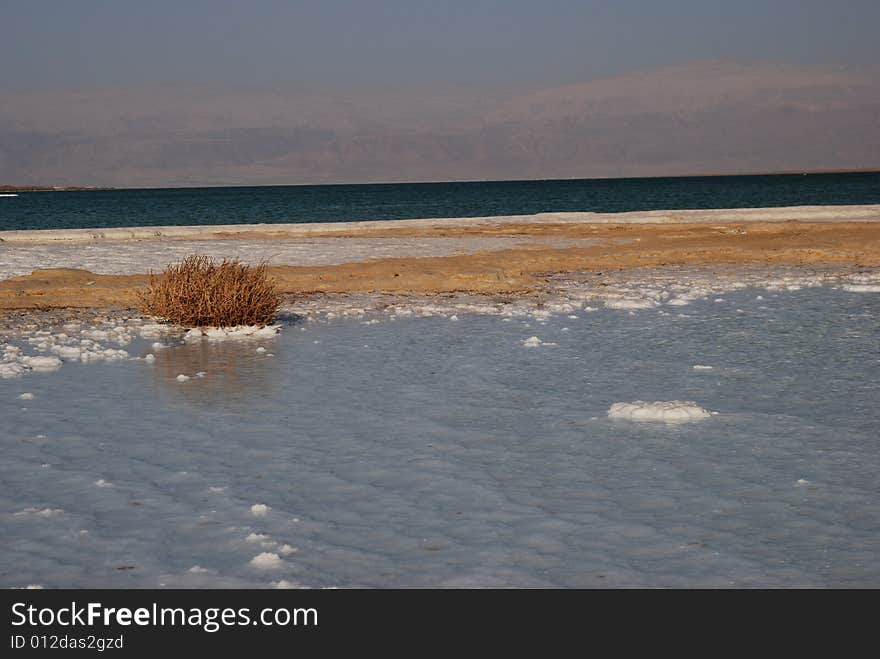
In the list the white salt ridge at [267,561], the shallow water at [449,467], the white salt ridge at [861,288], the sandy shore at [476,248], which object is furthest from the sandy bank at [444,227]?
the white salt ridge at [267,561]

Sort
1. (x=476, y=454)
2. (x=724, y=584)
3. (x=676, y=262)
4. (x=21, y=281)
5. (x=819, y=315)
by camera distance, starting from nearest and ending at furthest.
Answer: (x=724, y=584) < (x=476, y=454) < (x=819, y=315) < (x=21, y=281) < (x=676, y=262)

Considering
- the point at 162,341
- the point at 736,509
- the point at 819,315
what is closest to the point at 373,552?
A: the point at 736,509

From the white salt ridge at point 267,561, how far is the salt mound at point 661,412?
4.02 m

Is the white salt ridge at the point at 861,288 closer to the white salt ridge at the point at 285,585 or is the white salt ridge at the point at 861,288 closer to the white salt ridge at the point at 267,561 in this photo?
the white salt ridge at the point at 267,561

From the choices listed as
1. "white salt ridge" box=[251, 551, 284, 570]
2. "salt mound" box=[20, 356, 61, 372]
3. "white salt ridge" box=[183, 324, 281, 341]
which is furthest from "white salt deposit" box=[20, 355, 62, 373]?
"white salt ridge" box=[251, 551, 284, 570]

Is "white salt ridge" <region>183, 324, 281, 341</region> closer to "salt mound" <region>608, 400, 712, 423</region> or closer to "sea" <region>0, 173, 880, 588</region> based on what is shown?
"sea" <region>0, 173, 880, 588</region>

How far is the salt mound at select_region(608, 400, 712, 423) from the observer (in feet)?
29.1

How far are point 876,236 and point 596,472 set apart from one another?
2391 centimetres

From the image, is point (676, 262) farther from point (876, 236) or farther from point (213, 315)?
point (213, 315)

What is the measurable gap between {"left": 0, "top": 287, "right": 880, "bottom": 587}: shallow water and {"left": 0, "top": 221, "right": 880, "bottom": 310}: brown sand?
657 cm

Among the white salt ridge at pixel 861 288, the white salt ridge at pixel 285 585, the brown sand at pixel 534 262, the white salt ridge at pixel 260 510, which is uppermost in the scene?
the brown sand at pixel 534 262

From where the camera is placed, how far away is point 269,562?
18.5ft

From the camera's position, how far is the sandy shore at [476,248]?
19.8 meters

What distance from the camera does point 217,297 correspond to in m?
14.0
